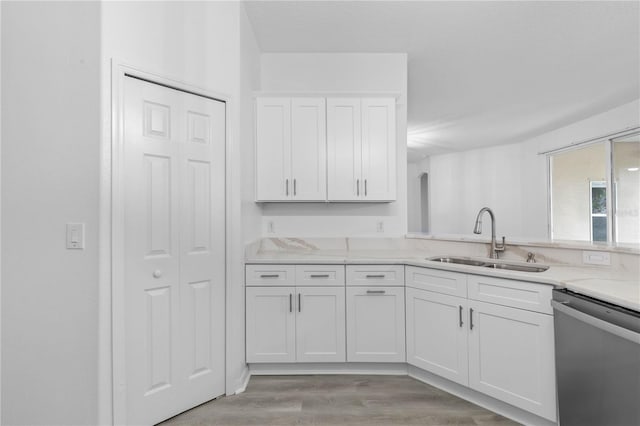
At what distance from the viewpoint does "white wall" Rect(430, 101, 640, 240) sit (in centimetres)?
603

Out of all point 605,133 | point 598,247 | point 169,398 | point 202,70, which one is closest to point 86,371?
point 169,398

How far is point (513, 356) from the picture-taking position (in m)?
1.82

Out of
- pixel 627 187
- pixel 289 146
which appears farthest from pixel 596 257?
pixel 627 187

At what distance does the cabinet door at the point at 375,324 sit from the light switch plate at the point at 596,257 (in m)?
1.15

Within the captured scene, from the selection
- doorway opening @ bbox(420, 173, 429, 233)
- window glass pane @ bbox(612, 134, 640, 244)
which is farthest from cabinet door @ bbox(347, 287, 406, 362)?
doorway opening @ bbox(420, 173, 429, 233)

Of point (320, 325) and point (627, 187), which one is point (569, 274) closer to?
point (320, 325)

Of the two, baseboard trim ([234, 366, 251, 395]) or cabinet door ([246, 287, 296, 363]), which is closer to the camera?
baseboard trim ([234, 366, 251, 395])

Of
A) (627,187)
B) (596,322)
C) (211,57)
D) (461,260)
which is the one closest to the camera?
(596,322)

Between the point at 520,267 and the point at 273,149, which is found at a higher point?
the point at 273,149

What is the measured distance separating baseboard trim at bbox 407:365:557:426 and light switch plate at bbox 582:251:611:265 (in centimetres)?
95

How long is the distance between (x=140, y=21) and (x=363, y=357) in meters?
2.58

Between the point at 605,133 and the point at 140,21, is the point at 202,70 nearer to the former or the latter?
the point at 140,21

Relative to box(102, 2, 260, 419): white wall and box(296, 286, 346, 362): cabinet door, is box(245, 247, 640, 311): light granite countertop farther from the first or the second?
box(102, 2, 260, 419): white wall

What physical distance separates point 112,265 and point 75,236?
8.8 inches
